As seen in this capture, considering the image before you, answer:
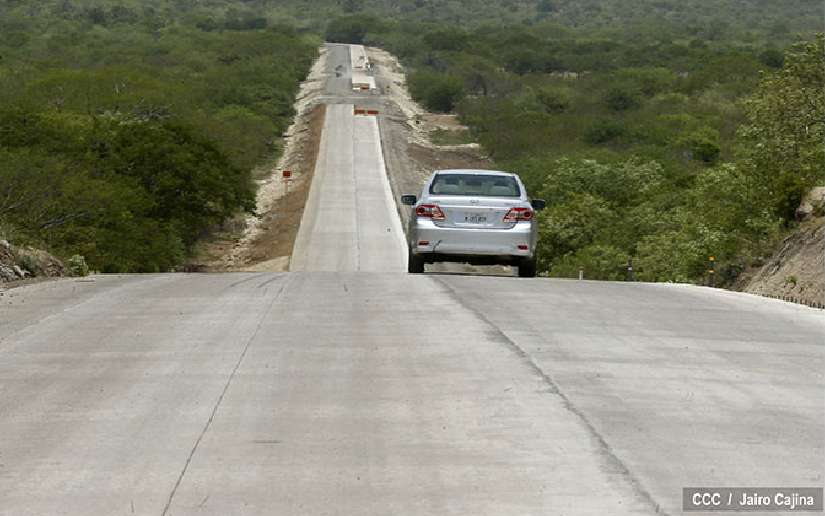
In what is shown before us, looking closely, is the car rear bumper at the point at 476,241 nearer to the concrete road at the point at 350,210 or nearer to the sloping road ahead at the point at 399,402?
the sloping road ahead at the point at 399,402

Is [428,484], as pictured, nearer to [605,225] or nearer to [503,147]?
[605,225]

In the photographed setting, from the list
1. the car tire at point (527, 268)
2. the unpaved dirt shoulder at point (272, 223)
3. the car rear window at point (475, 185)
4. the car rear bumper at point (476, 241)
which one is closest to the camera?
the car rear bumper at point (476, 241)

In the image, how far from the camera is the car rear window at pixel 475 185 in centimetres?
2189

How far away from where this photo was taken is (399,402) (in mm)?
10305

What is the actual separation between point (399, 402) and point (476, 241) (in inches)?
441

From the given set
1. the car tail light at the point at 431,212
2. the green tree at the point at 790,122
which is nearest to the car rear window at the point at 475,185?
the car tail light at the point at 431,212

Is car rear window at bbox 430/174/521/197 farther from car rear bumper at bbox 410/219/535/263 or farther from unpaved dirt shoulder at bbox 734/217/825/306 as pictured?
unpaved dirt shoulder at bbox 734/217/825/306

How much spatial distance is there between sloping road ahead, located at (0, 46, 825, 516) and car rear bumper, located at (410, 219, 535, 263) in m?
3.81

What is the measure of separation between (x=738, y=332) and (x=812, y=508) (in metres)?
6.94

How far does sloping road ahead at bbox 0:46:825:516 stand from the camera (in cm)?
799

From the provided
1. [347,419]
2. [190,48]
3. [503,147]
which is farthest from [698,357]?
[190,48]

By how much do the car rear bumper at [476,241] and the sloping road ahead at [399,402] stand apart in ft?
12.5

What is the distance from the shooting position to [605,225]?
56875 millimetres

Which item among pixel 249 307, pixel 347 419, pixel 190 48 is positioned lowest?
pixel 190 48
